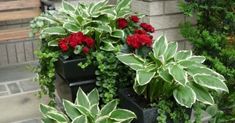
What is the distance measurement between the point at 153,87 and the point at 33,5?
7.60ft

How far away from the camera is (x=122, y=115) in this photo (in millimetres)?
1985

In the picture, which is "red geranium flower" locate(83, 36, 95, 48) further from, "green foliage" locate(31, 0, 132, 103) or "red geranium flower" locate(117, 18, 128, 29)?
"red geranium flower" locate(117, 18, 128, 29)

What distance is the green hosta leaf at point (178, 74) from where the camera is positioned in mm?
1814

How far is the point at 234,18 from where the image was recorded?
7.64ft

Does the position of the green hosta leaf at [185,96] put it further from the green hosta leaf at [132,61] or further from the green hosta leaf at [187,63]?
the green hosta leaf at [132,61]

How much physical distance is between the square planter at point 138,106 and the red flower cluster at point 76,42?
399mm

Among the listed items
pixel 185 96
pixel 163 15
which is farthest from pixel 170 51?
pixel 163 15

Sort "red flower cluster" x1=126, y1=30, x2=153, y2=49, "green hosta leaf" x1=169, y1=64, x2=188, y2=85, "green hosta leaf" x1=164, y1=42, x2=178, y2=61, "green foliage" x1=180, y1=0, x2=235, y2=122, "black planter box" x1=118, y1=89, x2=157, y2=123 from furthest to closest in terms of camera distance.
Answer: "green foliage" x1=180, y1=0, x2=235, y2=122, "red flower cluster" x1=126, y1=30, x2=153, y2=49, "green hosta leaf" x1=164, y1=42, x2=178, y2=61, "black planter box" x1=118, y1=89, x2=157, y2=123, "green hosta leaf" x1=169, y1=64, x2=188, y2=85

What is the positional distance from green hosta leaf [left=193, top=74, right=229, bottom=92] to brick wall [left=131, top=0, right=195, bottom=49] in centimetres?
97

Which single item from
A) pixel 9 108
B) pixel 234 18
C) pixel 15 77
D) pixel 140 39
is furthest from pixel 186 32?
pixel 15 77

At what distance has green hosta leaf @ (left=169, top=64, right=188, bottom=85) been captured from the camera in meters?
1.81


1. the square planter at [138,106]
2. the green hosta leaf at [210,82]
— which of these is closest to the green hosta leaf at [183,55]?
the green hosta leaf at [210,82]

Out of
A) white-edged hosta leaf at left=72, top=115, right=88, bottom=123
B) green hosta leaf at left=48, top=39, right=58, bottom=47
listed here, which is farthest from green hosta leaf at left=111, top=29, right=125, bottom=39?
white-edged hosta leaf at left=72, top=115, right=88, bottom=123

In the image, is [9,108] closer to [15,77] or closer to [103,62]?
[15,77]
